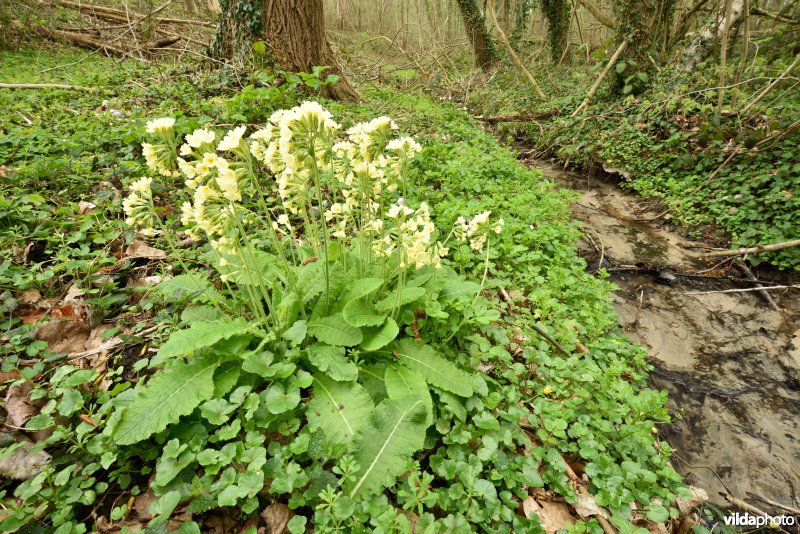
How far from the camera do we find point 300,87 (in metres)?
6.23

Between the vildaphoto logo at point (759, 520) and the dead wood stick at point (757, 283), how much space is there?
2.42 m

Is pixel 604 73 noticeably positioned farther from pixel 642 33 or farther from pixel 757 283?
pixel 757 283

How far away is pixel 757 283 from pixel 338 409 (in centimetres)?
487

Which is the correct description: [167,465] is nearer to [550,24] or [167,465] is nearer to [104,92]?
[104,92]

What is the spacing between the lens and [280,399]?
178 cm

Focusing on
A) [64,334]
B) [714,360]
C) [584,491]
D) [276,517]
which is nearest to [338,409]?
[276,517]

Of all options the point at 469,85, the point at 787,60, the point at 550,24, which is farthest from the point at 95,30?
the point at 787,60

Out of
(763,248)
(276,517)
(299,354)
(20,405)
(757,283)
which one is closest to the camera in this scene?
(276,517)

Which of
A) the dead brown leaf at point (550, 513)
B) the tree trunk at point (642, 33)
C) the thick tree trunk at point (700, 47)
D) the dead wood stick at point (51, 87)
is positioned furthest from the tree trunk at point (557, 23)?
the dead brown leaf at point (550, 513)

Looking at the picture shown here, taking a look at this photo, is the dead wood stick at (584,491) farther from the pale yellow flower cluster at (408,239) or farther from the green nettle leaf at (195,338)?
the green nettle leaf at (195,338)

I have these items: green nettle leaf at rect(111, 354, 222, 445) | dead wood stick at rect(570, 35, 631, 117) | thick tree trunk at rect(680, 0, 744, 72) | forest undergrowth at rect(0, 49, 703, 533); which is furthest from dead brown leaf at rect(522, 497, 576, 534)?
thick tree trunk at rect(680, 0, 744, 72)

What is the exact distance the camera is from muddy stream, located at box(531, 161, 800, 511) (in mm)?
2541

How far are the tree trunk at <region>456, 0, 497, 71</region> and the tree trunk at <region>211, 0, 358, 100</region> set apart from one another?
8.39 metres

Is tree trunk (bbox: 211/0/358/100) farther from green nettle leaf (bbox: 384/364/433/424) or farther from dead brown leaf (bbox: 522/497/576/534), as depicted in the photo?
dead brown leaf (bbox: 522/497/576/534)
